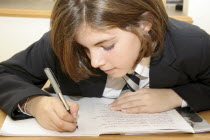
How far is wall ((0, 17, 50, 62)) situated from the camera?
5.98 feet

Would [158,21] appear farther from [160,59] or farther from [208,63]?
[208,63]

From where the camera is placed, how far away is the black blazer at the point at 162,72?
3.24ft

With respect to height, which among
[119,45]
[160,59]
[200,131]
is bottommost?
[200,131]

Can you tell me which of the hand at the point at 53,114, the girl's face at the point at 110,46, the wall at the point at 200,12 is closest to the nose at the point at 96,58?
the girl's face at the point at 110,46

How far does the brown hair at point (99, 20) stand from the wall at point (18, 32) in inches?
35.7

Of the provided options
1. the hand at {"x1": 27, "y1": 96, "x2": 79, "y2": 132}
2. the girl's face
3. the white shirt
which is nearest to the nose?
the girl's face

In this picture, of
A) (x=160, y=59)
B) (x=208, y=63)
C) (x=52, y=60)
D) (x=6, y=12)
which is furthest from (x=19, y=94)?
(x=6, y=12)

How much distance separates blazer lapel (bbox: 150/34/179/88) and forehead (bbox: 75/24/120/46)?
0.24 metres

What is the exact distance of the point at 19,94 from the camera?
0.95 meters

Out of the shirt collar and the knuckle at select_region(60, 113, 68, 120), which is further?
the shirt collar

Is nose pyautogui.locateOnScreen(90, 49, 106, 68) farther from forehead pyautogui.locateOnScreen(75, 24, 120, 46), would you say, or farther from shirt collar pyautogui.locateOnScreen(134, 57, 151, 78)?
shirt collar pyautogui.locateOnScreen(134, 57, 151, 78)

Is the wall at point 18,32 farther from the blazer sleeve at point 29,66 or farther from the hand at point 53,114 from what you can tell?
the hand at point 53,114

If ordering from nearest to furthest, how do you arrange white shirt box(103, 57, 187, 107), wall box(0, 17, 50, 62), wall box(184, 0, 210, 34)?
white shirt box(103, 57, 187, 107), wall box(184, 0, 210, 34), wall box(0, 17, 50, 62)

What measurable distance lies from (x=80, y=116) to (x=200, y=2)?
3.40 ft
